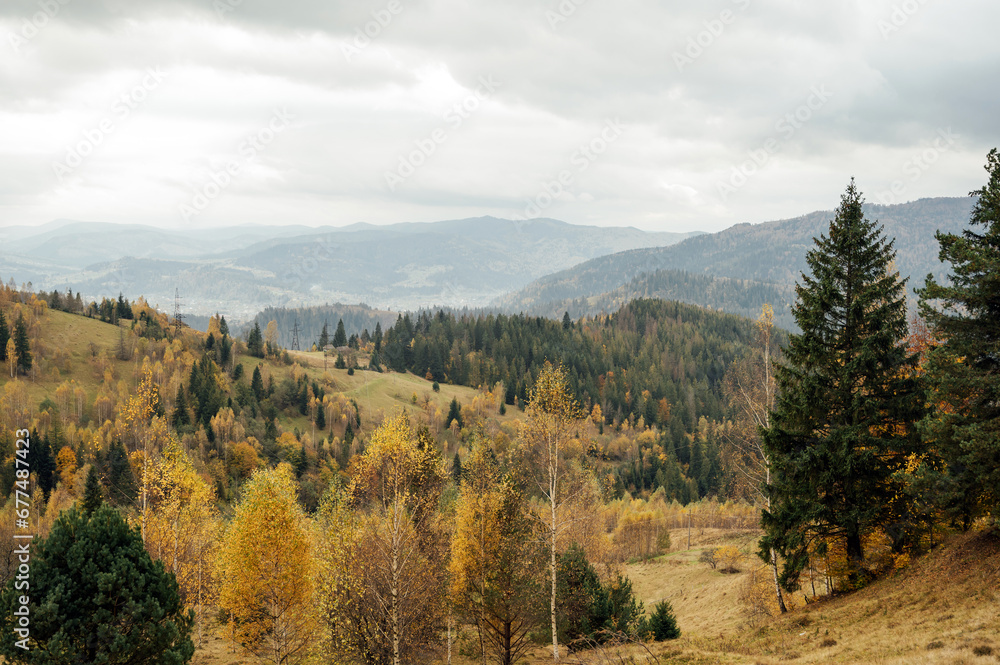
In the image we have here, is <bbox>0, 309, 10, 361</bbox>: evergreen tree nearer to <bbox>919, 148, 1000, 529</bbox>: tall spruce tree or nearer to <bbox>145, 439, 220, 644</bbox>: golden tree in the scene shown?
<bbox>145, 439, 220, 644</bbox>: golden tree

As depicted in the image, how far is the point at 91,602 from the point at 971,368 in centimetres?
3198

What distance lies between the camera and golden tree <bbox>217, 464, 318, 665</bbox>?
25.5 m

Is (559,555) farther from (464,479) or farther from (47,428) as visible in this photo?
(47,428)

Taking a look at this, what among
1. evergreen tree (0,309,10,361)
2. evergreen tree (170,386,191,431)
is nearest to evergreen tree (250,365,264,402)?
evergreen tree (170,386,191,431)

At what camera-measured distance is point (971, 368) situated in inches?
779

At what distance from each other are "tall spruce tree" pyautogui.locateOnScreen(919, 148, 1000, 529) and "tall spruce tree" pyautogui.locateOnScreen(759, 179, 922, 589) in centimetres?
196

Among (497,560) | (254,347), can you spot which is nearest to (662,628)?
(497,560)

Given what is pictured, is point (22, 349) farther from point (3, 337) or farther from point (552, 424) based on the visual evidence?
point (552, 424)

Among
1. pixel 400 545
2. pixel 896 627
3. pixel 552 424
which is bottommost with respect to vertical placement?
pixel 896 627

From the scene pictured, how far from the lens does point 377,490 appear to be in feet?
99.5

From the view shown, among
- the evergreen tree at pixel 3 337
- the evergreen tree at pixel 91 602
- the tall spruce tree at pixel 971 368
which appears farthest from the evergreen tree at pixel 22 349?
the tall spruce tree at pixel 971 368

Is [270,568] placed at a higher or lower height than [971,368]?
lower

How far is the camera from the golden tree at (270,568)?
83.6ft

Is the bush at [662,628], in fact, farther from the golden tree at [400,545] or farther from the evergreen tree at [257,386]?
the evergreen tree at [257,386]
